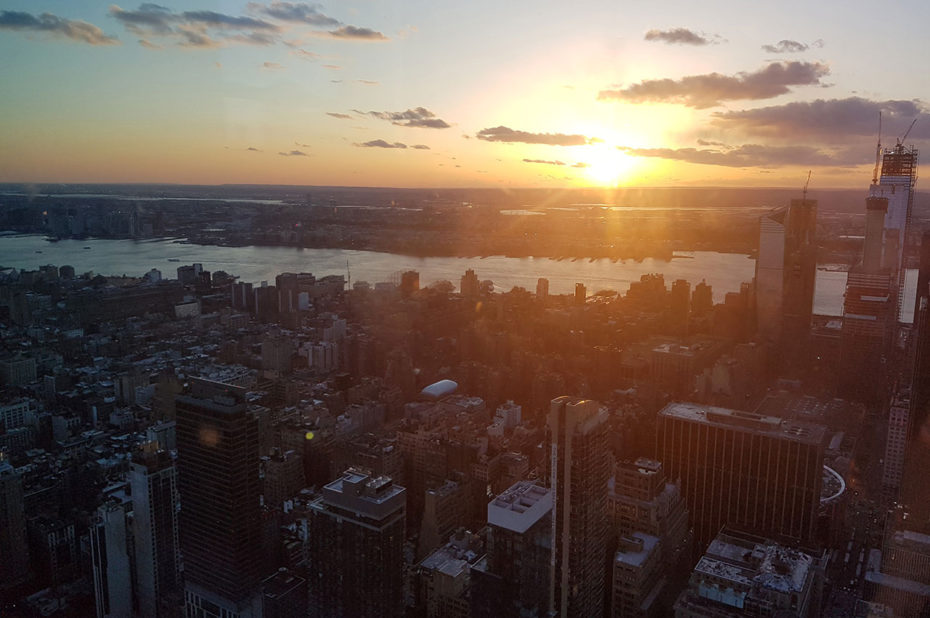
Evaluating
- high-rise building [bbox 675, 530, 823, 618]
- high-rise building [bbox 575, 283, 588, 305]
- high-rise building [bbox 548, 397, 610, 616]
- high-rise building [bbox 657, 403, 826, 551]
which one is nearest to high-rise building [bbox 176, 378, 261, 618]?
high-rise building [bbox 548, 397, 610, 616]

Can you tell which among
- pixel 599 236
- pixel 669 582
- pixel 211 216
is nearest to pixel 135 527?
pixel 669 582

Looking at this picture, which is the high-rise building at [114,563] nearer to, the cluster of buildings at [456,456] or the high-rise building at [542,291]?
the cluster of buildings at [456,456]

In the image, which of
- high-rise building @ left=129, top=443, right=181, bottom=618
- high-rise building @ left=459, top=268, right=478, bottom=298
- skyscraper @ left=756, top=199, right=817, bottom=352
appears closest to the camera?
high-rise building @ left=129, top=443, right=181, bottom=618

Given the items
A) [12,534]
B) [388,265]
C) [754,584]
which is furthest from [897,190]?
[12,534]

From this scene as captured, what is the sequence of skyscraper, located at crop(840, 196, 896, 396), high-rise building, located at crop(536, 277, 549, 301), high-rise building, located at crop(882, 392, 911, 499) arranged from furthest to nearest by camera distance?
high-rise building, located at crop(536, 277, 549, 301) → skyscraper, located at crop(840, 196, 896, 396) → high-rise building, located at crop(882, 392, 911, 499)

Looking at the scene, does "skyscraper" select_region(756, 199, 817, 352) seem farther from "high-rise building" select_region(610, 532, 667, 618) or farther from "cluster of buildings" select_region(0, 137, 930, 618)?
"high-rise building" select_region(610, 532, 667, 618)

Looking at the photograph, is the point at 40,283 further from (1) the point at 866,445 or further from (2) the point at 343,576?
(1) the point at 866,445
